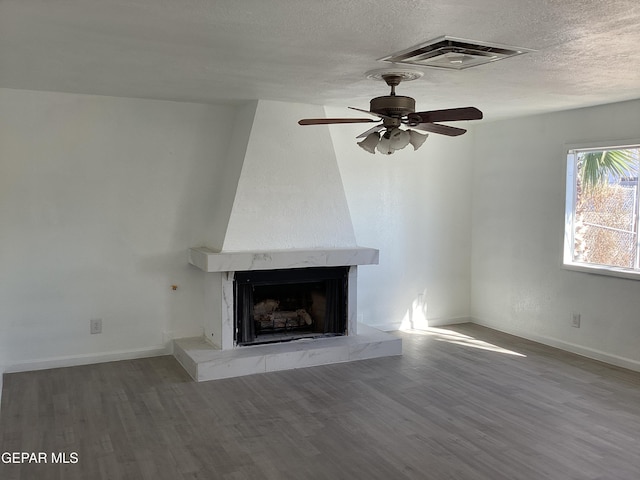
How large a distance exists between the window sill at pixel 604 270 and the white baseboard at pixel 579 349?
69 centimetres

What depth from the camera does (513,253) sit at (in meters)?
5.80

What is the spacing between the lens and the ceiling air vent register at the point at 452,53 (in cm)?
287

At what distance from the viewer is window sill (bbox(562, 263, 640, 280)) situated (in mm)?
4625

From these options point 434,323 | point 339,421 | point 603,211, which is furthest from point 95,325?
point 603,211

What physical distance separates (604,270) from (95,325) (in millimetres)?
4370

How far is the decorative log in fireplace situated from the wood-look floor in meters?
0.49

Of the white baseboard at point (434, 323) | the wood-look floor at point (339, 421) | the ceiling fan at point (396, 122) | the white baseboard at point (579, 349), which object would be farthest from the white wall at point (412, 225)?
the ceiling fan at point (396, 122)

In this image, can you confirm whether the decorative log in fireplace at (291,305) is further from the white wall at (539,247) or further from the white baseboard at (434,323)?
the white wall at (539,247)

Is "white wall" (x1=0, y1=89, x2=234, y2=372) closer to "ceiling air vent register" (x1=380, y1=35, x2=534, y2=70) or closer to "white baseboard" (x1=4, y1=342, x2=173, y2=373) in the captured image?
"white baseboard" (x1=4, y1=342, x2=173, y2=373)

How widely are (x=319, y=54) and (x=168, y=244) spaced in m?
2.50

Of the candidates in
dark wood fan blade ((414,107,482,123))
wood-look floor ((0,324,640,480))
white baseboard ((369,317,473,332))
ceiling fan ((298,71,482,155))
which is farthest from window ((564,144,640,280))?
dark wood fan blade ((414,107,482,123))

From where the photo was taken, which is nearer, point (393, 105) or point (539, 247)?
point (393, 105)

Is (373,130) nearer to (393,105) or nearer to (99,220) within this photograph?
(393,105)

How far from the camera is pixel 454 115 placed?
127 inches
